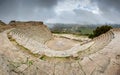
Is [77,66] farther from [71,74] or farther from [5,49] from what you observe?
[5,49]

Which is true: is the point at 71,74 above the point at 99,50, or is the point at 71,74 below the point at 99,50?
below

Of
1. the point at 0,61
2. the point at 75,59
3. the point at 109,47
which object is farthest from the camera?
the point at 109,47

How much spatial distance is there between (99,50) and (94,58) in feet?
3.38

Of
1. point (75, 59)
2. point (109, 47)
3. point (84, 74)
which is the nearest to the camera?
point (84, 74)

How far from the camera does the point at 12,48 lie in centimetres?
1141

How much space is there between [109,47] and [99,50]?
2.37ft

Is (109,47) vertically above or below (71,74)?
above

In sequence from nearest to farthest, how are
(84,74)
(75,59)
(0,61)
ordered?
(84,74)
(0,61)
(75,59)

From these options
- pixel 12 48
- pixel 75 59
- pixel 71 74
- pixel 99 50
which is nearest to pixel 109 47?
pixel 99 50

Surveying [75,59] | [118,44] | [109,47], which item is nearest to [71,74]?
[75,59]

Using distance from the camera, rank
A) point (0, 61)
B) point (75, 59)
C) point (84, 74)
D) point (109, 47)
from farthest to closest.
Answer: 1. point (109, 47)
2. point (75, 59)
3. point (0, 61)
4. point (84, 74)

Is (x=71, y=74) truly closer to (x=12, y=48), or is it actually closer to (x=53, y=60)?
(x=53, y=60)

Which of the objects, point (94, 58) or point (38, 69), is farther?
point (94, 58)

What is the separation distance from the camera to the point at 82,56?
35.2ft
